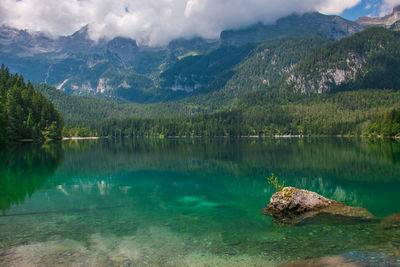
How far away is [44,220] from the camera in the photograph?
21000mm

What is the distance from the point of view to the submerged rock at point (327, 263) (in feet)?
43.2

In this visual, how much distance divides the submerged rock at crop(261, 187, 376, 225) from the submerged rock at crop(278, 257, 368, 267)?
622 cm

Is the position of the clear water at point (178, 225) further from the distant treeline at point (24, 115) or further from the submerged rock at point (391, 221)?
the distant treeline at point (24, 115)

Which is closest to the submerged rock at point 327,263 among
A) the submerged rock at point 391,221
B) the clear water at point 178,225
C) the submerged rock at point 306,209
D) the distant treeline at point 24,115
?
the clear water at point 178,225

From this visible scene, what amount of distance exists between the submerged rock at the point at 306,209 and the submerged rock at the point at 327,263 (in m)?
6.22

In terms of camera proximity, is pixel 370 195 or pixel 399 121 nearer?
pixel 370 195

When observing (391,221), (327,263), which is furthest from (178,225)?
(391,221)

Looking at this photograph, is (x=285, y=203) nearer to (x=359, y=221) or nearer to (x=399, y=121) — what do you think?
(x=359, y=221)

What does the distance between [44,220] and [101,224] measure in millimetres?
4496

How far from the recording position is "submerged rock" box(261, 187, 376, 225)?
67.7ft

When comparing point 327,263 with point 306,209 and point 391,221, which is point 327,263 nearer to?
point 391,221

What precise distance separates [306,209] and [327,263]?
9554 millimetres

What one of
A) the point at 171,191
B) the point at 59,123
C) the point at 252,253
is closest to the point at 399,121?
the point at 171,191

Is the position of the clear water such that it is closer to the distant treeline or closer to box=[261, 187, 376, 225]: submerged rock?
box=[261, 187, 376, 225]: submerged rock
